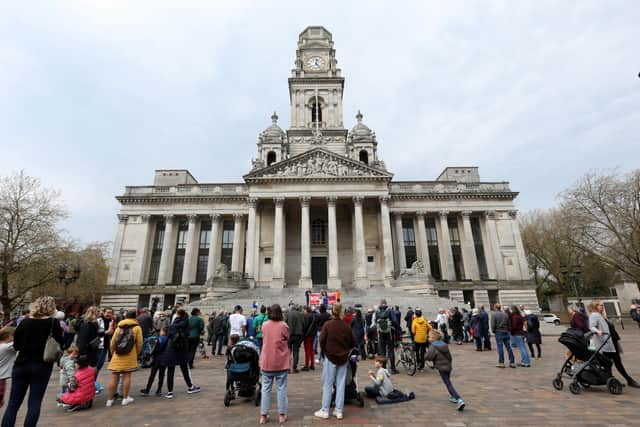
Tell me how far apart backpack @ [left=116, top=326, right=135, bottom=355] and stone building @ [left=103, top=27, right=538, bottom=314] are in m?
24.5

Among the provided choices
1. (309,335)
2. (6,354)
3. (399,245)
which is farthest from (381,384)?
(399,245)

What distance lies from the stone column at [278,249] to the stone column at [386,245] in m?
10.1

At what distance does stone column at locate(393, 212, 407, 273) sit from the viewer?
35500 mm

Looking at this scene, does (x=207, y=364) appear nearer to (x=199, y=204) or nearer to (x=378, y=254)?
(x=378, y=254)

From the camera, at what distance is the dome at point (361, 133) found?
40.9 meters

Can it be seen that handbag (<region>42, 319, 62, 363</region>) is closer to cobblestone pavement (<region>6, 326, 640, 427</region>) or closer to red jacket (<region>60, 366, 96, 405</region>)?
cobblestone pavement (<region>6, 326, 640, 427</region>)

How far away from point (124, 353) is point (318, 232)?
3103 cm

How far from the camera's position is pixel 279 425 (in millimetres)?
5176

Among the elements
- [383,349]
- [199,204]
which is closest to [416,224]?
[199,204]

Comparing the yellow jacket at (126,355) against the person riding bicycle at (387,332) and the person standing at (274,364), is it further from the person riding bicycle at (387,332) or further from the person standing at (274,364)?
the person riding bicycle at (387,332)

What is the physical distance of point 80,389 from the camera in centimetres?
615

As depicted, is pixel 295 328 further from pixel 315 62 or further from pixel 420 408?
pixel 315 62

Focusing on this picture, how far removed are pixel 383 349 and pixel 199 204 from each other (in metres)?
33.0

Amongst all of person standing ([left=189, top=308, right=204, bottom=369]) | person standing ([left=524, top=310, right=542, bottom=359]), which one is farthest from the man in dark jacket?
person standing ([left=524, top=310, right=542, bottom=359])
